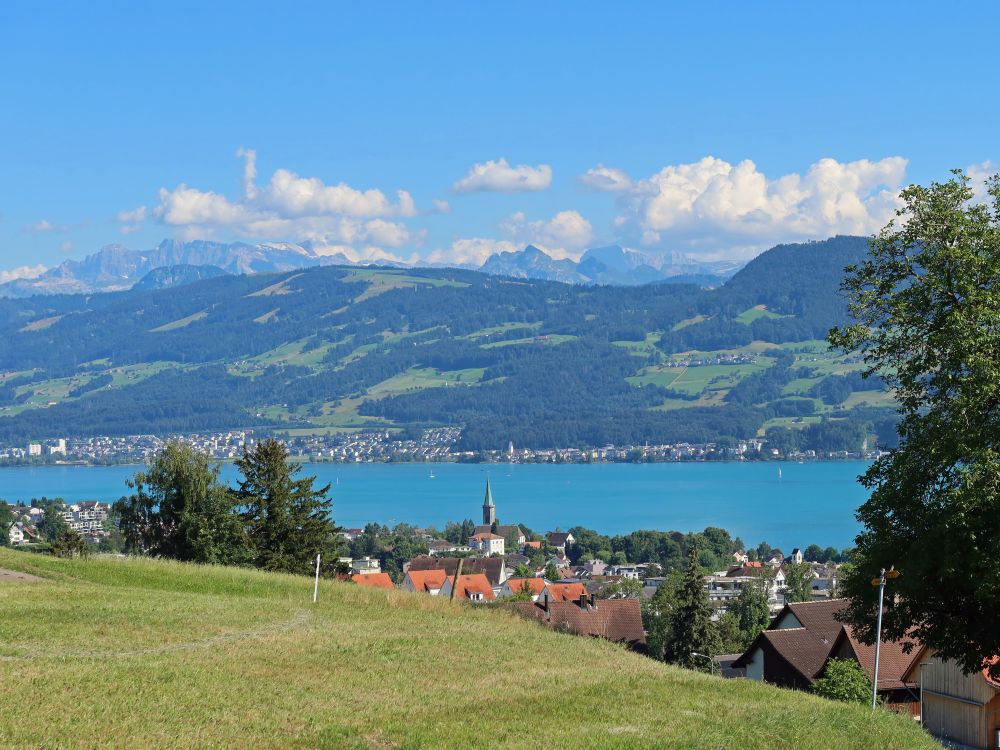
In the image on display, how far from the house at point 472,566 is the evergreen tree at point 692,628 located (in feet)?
154

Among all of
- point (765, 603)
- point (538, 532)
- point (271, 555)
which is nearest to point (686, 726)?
point (271, 555)

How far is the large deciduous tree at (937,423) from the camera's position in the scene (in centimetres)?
1709

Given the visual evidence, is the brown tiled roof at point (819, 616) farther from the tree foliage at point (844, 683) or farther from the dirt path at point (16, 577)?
the dirt path at point (16, 577)

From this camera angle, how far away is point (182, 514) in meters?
40.0

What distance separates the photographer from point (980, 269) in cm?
1811

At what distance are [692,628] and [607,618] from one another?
10.2ft

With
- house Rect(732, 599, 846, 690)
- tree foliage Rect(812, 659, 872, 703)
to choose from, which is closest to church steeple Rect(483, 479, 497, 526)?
house Rect(732, 599, 846, 690)

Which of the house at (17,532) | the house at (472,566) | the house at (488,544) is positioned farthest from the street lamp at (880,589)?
the house at (488,544)

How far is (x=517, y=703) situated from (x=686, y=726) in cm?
215

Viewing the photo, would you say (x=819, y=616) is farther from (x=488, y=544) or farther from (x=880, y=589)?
(x=488, y=544)

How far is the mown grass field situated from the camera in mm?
13086

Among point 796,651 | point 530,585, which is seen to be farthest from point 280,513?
point 530,585

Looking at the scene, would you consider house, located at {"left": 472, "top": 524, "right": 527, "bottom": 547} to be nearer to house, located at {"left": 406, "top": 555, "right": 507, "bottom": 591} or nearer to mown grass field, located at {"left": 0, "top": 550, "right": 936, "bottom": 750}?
house, located at {"left": 406, "top": 555, "right": 507, "bottom": 591}

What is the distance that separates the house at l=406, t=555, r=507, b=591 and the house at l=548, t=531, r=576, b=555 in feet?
123
